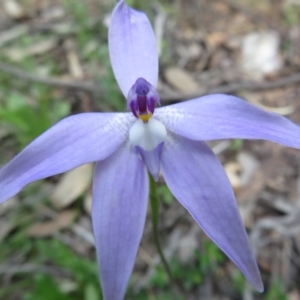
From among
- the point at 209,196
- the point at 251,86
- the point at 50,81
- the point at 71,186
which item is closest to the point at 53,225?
the point at 71,186

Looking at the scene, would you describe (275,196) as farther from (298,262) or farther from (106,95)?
(106,95)

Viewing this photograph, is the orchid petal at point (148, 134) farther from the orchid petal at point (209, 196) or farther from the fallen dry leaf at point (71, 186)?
the fallen dry leaf at point (71, 186)

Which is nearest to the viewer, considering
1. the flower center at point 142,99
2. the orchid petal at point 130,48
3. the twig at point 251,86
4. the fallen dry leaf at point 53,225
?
the flower center at point 142,99

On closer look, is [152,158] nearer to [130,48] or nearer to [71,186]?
[130,48]

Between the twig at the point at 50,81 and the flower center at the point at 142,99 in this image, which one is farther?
the twig at the point at 50,81

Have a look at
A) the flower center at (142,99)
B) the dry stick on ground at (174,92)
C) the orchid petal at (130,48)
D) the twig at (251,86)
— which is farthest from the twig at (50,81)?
the flower center at (142,99)

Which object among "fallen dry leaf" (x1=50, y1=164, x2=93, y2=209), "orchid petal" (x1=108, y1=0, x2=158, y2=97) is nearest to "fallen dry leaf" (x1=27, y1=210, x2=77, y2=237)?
"fallen dry leaf" (x1=50, y1=164, x2=93, y2=209)

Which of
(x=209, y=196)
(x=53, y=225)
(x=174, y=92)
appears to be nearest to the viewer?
(x=209, y=196)
